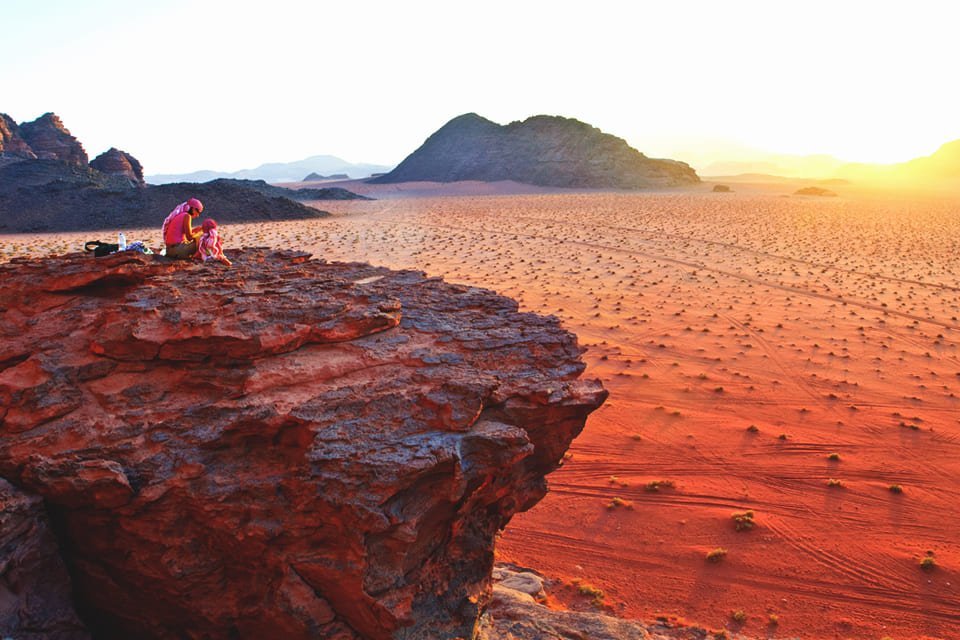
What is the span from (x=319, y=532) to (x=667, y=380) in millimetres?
11038

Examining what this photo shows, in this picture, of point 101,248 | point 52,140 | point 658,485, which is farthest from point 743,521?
point 52,140

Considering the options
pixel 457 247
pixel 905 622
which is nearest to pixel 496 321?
pixel 905 622

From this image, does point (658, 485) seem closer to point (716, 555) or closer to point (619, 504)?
point (619, 504)

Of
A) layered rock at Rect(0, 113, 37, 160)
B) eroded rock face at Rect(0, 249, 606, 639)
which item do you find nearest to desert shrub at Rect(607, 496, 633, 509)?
eroded rock face at Rect(0, 249, 606, 639)

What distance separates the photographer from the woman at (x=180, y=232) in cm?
713

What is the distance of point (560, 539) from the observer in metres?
8.63

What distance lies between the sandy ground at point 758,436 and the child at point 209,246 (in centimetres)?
553

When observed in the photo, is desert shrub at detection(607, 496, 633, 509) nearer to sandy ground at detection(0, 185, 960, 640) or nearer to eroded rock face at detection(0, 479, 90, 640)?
sandy ground at detection(0, 185, 960, 640)

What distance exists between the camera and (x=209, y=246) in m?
7.26

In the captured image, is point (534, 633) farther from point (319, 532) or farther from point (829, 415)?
point (829, 415)

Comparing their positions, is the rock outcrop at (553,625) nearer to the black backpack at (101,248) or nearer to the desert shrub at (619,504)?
the desert shrub at (619,504)

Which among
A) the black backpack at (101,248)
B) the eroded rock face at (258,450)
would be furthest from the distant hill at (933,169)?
the black backpack at (101,248)

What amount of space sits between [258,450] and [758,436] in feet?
31.9

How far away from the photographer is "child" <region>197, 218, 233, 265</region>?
723 cm
